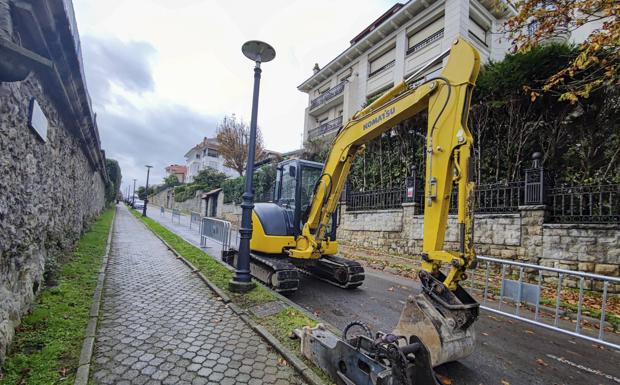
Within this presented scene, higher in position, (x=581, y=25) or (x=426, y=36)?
(x=426, y=36)

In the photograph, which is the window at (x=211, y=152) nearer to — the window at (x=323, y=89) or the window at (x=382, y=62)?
the window at (x=323, y=89)

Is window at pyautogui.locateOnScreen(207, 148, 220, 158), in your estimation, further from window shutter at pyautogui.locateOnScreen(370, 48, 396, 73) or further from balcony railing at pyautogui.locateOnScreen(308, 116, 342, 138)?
window shutter at pyautogui.locateOnScreen(370, 48, 396, 73)

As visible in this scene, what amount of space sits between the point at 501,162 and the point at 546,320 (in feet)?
18.5

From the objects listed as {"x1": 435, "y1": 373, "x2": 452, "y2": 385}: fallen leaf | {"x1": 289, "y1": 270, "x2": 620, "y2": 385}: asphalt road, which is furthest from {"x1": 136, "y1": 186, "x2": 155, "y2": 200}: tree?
{"x1": 435, "y1": 373, "x2": 452, "y2": 385}: fallen leaf

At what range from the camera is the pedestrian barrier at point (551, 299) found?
4219 mm

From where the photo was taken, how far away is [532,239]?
7566 mm

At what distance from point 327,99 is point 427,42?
9047mm

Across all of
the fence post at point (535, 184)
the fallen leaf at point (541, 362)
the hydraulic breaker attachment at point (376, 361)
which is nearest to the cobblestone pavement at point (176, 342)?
the hydraulic breaker attachment at point (376, 361)

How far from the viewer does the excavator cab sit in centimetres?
621

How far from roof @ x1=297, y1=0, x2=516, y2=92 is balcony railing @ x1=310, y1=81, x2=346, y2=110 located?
1.80 metres

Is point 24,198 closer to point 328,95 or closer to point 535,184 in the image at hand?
point 535,184

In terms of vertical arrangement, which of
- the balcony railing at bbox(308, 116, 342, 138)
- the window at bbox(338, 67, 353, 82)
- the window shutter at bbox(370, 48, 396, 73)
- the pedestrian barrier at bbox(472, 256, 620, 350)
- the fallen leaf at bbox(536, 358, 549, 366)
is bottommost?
the fallen leaf at bbox(536, 358, 549, 366)

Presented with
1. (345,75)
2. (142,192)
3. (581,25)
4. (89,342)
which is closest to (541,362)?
(89,342)

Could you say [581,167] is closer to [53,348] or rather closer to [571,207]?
[571,207]
